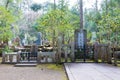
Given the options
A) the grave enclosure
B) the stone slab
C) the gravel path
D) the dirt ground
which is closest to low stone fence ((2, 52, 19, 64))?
the grave enclosure

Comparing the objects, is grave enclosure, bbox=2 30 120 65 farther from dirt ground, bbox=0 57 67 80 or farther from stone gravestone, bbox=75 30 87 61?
dirt ground, bbox=0 57 67 80

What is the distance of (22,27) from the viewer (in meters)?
29.0

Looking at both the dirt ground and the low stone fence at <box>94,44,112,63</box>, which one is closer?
the dirt ground

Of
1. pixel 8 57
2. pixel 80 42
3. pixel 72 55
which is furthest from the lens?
pixel 80 42

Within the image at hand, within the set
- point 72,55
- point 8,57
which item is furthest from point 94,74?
point 8,57

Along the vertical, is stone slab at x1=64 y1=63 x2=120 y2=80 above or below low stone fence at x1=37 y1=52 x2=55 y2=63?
below

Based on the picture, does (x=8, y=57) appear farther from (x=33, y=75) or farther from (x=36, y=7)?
(x=36, y=7)

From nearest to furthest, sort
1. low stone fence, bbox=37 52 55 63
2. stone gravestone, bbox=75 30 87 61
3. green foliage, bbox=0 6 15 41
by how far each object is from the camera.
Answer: low stone fence, bbox=37 52 55 63 → stone gravestone, bbox=75 30 87 61 → green foliage, bbox=0 6 15 41

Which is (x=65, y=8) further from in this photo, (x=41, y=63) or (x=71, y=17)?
(x=41, y=63)

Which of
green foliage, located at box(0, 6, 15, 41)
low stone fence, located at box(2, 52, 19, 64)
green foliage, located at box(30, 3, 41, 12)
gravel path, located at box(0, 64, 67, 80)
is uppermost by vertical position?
green foliage, located at box(30, 3, 41, 12)

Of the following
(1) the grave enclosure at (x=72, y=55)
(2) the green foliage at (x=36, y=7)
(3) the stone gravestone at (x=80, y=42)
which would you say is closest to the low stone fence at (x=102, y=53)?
(1) the grave enclosure at (x=72, y=55)

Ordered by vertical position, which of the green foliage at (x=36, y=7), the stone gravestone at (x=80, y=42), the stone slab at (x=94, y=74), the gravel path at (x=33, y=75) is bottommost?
the gravel path at (x=33, y=75)

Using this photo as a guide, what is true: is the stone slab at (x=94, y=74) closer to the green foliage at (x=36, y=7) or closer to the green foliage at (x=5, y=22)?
the green foliage at (x=5, y=22)

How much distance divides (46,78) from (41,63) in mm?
4514
